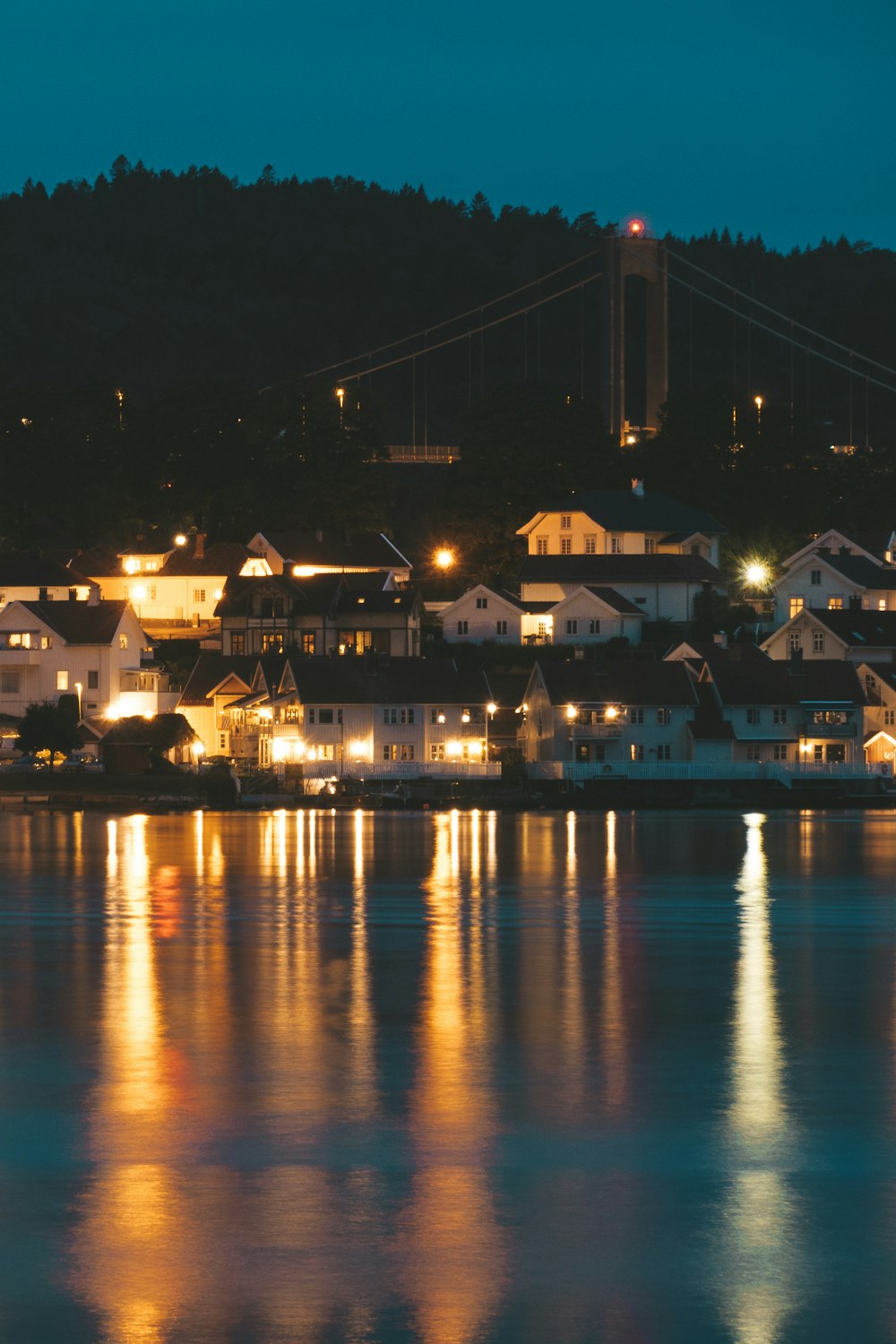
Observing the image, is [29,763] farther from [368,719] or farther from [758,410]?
[758,410]

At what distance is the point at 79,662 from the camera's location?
83.0 metres

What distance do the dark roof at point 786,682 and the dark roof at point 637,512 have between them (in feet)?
62.6

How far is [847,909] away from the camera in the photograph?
3744 centimetres

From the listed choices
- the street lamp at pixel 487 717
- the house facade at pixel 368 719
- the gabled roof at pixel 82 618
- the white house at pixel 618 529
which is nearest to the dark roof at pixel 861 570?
the white house at pixel 618 529

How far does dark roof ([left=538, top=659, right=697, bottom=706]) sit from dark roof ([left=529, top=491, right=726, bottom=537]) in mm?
19881

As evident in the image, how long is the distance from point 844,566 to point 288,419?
97.7ft

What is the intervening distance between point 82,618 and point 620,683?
22427 millimetres

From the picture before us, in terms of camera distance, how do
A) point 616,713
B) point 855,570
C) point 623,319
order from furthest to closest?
1. point 623,319
2. point 855,570
3. point 616,713

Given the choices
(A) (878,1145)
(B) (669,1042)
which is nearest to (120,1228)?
(A) (878,1145)

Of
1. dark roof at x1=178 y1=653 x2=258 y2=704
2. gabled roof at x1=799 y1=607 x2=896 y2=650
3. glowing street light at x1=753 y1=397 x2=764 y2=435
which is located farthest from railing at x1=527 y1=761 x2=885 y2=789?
glowing street light at x1=753 y1=397 x2=764 y2=435

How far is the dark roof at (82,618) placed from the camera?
271 ft

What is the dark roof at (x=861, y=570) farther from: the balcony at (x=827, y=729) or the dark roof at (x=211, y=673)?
the dark roof at (x=211, y=673)

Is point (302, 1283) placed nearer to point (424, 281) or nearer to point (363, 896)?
point (363, 896)

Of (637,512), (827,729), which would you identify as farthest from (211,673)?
(637,512)
